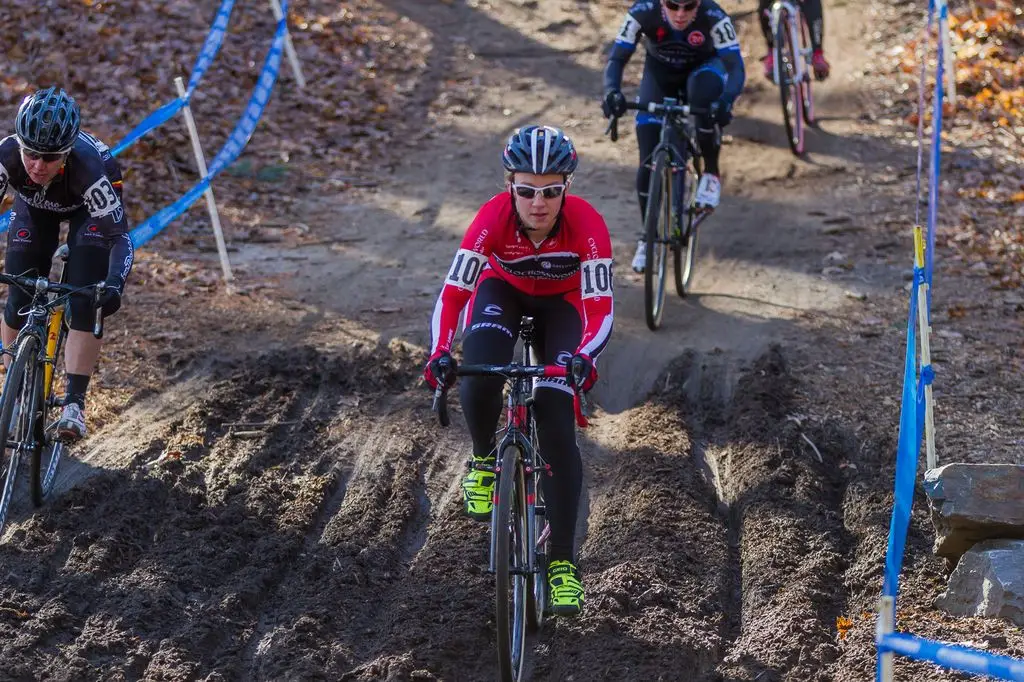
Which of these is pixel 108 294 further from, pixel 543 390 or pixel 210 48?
pixel 210 48

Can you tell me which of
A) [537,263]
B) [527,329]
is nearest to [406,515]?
[527,329]

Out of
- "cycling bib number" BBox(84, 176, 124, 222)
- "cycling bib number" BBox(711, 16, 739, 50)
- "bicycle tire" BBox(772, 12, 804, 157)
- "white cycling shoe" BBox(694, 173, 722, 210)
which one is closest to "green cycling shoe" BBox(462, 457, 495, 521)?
"cycling bib number" BBox(84, 176, 124, 222)

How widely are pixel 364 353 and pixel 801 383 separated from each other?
3.02 m

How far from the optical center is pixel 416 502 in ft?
21.0

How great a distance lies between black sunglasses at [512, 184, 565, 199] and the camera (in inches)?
200

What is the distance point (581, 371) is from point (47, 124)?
3179 mm

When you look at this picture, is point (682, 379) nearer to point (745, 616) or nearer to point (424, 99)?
point (745, 616)

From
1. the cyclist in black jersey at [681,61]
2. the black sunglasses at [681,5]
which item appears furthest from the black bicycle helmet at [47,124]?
the black sunglasses at [681,5]

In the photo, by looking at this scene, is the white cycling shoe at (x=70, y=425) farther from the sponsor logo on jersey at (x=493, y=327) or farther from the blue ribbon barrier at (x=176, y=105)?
the sponsor logo on jersey at (x=493, y=327)

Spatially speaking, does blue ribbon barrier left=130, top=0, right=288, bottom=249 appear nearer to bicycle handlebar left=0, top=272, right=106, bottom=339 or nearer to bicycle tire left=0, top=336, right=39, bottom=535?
bicycle handlebar left=0, top=272, right=106, bottom=339

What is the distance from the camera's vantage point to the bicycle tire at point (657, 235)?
26.7 feet

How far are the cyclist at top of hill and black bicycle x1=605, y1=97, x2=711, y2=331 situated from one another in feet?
13.8

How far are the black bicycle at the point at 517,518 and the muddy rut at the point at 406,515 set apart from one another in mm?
285

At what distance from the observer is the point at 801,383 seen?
25.1 ft
